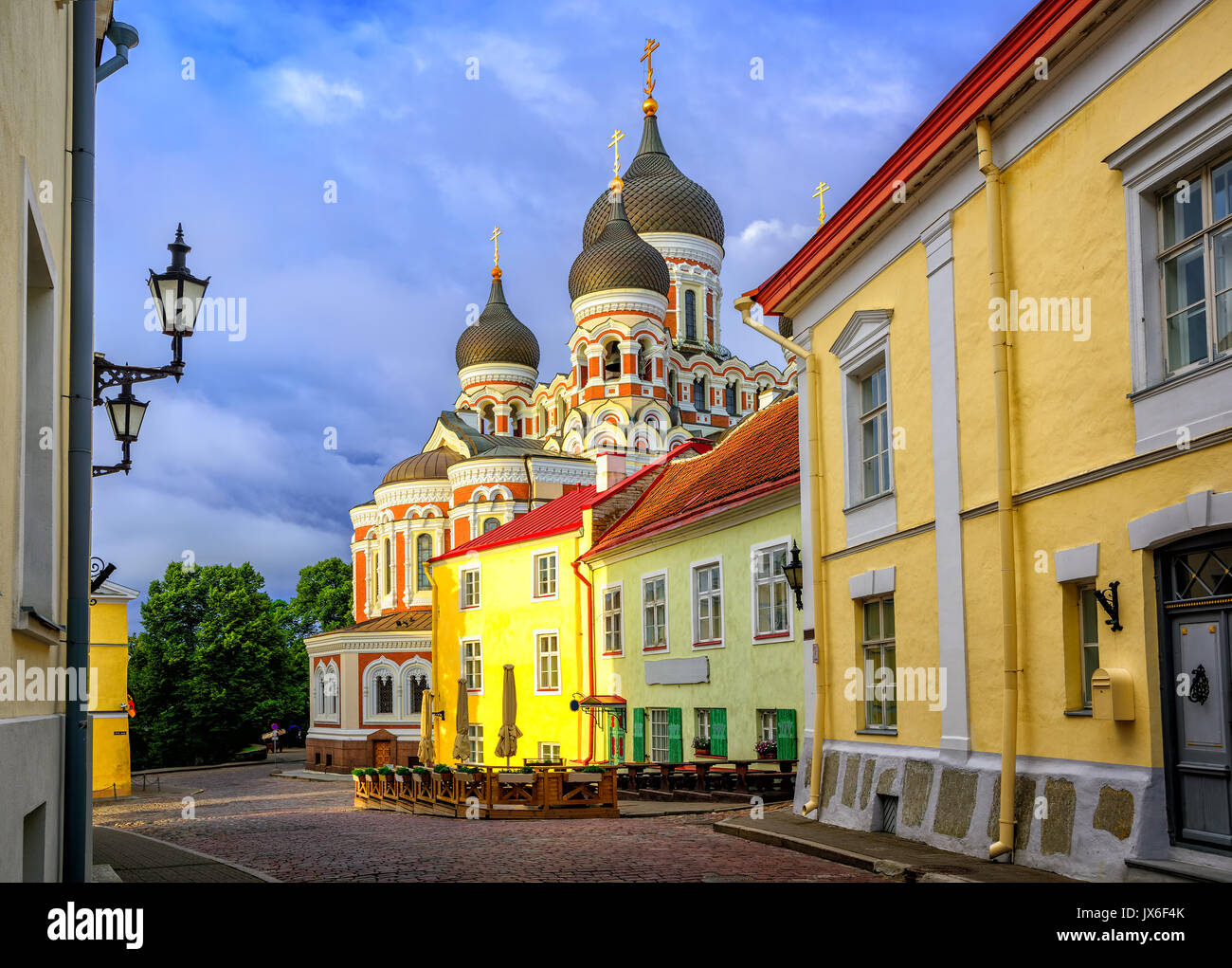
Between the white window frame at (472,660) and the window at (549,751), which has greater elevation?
the white window frame at (472,660)

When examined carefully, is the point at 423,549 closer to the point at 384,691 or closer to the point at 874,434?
the point at 384,691

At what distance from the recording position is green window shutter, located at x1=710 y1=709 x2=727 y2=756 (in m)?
23.8

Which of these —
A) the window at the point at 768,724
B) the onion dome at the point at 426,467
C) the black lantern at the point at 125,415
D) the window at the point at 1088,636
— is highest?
the onion dome at the point at 426,467

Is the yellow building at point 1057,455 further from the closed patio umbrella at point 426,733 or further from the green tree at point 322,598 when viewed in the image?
the green tree at point 322,598

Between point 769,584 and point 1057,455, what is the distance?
11456 millimetres

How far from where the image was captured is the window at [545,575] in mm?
34156

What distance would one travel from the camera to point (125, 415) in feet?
41.3

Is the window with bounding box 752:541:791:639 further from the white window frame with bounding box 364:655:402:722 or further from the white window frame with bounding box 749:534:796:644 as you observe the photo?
the white window frame with bounding box 364:655:402:722

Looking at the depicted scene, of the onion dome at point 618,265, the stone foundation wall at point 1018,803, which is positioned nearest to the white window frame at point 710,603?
the stone foundation wall at point 1018,803

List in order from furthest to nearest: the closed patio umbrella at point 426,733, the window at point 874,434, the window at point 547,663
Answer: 1. the window at point 547,663
2. the closed patio umbrella at point 426,733
3. the window at point 874,434

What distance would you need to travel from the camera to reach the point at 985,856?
11281 millimetres

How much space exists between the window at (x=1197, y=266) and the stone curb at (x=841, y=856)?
13.8 ft

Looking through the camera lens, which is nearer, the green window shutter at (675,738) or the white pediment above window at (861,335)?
the white pediment above window at (861,335)
